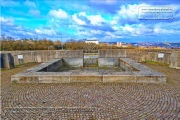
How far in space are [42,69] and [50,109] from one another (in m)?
3.84

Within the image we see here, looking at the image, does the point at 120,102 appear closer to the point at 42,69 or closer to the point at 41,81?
the point at 41,81

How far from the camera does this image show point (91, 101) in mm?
4059

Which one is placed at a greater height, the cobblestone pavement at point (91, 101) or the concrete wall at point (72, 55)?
the concrete wall at point (72, 55)

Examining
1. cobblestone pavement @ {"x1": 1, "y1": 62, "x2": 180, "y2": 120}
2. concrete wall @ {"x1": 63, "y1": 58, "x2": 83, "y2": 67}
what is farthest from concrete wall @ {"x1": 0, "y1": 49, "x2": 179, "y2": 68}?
cobblestone pavement @ {"x1": 1, "y1": 62, "x2": 180, "y2": 120}

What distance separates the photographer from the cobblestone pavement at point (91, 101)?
3.29 meters

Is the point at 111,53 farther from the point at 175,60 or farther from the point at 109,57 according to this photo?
the point at 175,60

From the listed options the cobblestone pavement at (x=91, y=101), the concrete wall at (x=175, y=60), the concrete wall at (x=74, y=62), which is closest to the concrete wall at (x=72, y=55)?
the concrete wall at (x=74, y=62)

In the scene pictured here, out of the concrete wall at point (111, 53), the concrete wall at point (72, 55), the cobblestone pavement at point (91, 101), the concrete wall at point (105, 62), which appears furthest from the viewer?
the concrete wall at point (111, 53)

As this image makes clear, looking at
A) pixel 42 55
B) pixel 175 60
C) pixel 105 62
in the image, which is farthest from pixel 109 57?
pixel 42 55

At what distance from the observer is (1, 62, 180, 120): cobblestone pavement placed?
329 centimetres

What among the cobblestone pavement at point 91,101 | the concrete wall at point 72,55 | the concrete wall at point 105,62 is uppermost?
the concrete wall at point 72,55

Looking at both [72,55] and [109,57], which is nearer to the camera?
[109,57]

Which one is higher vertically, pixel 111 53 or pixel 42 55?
pixel 111 53

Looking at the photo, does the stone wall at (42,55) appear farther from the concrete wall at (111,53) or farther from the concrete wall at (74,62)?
the concrete wall at (111,53)
